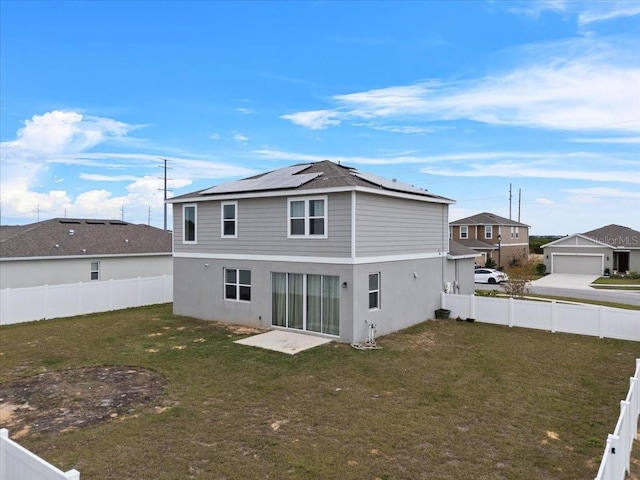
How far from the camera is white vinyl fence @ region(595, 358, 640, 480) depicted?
4429mm

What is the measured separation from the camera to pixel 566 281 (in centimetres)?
3478

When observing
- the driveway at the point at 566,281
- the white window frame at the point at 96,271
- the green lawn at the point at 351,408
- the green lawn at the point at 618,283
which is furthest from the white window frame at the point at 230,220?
the green lawn at the point at 618,283

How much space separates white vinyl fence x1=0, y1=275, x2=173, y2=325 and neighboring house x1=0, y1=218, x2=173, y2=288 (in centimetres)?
250

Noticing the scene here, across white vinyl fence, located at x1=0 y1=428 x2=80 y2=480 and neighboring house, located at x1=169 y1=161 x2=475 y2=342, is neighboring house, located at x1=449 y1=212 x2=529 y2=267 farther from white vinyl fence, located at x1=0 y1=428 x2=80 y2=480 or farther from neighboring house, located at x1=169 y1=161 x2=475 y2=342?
white vinyl fence, located at x1=0 y1=428 x2=80 y2=480

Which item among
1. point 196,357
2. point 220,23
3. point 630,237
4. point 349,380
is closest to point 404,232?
point 349,380

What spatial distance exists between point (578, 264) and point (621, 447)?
4097 cm

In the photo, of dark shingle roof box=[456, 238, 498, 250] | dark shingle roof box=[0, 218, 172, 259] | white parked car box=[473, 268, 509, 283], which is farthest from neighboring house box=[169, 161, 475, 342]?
dark shingle roof box=[456, 238, 498, 250]

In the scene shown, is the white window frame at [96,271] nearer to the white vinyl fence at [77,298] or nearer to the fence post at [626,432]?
the white vinyl fence at [77,298]

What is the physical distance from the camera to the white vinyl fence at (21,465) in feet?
13.9

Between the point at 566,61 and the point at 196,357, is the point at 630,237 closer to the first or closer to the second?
the point at 566,61

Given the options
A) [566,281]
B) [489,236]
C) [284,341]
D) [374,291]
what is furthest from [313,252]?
[489,236]

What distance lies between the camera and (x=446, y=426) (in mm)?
7707

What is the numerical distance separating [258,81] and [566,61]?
46.3ft

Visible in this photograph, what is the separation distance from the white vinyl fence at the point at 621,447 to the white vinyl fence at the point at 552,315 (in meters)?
8.65
